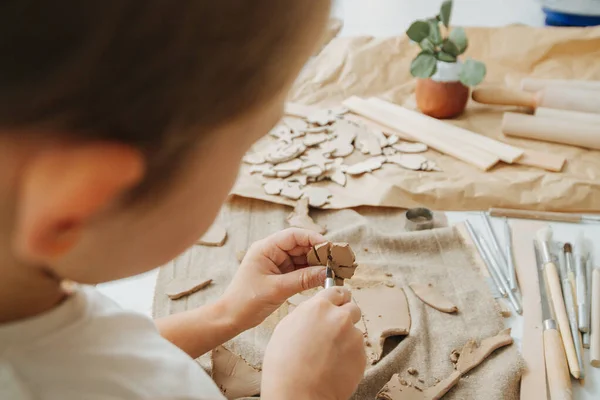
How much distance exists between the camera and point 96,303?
44 cm

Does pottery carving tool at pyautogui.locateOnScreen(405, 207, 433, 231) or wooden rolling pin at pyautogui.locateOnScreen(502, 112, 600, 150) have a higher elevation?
wooden rolling pin at pyautogui.locateOnScreen(502, 112, 600, 150)

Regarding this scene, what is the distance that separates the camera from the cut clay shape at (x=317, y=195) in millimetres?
1006

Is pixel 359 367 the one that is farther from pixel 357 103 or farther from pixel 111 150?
pixel 357 103

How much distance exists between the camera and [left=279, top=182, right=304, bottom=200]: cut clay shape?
1020 millimetres

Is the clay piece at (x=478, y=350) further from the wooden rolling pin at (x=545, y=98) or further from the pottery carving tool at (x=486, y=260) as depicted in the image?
the wooden rolling pin at (x=545, y=98)

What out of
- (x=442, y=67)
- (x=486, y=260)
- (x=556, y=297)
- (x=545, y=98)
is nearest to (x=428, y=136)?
(x=442, y=67)

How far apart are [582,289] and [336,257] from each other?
356 mm

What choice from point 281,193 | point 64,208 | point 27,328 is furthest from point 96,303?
point 281,193

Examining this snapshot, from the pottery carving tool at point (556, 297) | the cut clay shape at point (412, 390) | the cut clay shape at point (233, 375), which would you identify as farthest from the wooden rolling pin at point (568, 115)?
the cut clay shape at point (233, 375)

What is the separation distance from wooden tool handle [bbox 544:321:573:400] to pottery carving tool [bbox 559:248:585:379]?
0.06 ft

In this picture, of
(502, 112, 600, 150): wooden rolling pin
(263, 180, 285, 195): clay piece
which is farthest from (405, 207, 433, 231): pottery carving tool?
(502, 112, 600, 150): wooden rolling pin

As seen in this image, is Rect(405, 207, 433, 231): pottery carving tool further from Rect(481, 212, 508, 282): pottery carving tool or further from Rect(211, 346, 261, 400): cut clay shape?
Rect(211, 346, 261, 400): cut clay shape

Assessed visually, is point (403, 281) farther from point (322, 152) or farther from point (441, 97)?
point (441, 97)

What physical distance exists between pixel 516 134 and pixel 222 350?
0.76 meters
